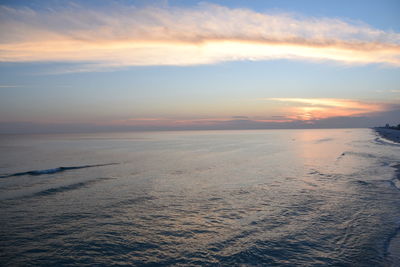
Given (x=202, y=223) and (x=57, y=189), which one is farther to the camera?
(x=57, y=189)

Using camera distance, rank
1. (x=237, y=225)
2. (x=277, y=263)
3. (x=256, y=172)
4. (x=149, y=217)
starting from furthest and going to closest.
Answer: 1. (x=256, y=172)
2. (x=149, y=217)
3. (x=237, y=225)
4. (x=277, y=263)

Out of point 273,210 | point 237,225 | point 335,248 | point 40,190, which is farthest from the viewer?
point 40,190

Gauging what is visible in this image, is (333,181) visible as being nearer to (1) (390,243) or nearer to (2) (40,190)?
(1) (390,243)

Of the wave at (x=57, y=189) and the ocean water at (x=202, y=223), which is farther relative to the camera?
the wave at (x=57, y=189)

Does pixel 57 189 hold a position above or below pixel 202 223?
below

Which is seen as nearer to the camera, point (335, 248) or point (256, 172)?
point (335, 248)

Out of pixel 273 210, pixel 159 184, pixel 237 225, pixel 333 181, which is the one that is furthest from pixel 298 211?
pixel 159 184

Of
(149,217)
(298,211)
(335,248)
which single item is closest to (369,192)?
(298,211)

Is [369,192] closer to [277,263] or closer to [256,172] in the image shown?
[256,172]

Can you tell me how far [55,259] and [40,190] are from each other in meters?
14.1

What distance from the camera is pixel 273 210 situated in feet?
51.0

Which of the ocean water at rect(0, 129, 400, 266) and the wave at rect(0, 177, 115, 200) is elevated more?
the ocean water at rect(0, 129, 400, 266)

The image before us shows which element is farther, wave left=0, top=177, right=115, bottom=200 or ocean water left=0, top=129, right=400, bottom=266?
wave left=0, top=177, right=115, bottom=200

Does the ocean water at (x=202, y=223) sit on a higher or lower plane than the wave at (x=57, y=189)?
higher
